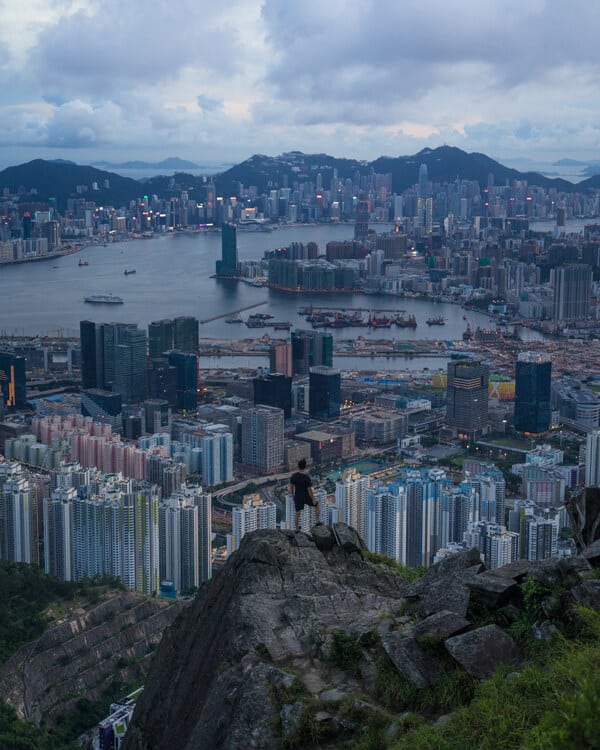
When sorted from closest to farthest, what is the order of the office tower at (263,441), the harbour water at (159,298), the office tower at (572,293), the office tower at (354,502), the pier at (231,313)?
the office tower at (354,502) < the office tower at (263,441) < the harbour water at (159,298) < the pier at (231,313) < the office tower at (572,293)

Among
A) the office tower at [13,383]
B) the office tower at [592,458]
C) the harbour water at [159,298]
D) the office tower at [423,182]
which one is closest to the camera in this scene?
the office tower at [592,458]

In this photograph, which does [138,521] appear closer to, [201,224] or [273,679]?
[273,679]

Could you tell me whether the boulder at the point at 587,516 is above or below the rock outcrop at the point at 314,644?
above

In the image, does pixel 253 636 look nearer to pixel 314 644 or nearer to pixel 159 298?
pixel 314 644

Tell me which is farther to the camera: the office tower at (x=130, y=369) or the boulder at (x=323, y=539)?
the office tower at (x=130, y=369)

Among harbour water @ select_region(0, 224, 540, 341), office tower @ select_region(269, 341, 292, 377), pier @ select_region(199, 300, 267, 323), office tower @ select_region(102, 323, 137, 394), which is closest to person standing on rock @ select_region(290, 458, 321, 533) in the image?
office tower @ select_region(102, 323, 137, 394)

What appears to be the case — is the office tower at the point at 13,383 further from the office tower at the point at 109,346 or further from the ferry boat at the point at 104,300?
the ferry boat at the point at 104,300

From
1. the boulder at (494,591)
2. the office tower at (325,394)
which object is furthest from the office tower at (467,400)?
the boulder at (494,591)
